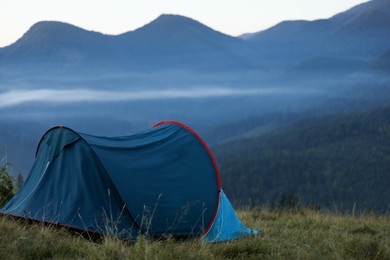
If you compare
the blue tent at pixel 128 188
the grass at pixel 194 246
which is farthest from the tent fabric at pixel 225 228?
the grass at pixel 194 246

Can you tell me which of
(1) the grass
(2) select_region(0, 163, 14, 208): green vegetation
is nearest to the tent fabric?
(1) the grass

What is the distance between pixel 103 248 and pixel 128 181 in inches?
113

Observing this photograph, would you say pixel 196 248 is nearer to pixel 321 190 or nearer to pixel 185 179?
pixel 185 179

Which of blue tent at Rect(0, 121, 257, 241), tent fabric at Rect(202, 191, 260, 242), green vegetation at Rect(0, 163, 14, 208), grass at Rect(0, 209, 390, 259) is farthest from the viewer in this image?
green vegetation at Rect(0, 163, 14, 208)

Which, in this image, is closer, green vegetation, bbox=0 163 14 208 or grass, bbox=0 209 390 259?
grass, bbox=0 209 390 259

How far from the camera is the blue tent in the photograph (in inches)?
324

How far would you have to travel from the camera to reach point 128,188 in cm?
846

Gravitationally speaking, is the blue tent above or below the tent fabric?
above

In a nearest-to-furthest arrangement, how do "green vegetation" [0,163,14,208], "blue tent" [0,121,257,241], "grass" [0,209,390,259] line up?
"grass" [0,209,390,259] < "blue tent" [0,121,257,241] < "green vegetation" [0,163,14,208]

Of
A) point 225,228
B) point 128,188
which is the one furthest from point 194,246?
point 225,228

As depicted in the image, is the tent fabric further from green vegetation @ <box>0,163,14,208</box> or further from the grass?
green vegetation @ <box>0,163,14,208</box>

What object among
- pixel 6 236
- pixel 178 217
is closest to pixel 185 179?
pixel 178 217

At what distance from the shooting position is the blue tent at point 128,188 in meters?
8.24

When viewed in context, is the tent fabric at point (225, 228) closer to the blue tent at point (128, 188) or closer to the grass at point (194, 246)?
the blue tent at point (128, 188)
